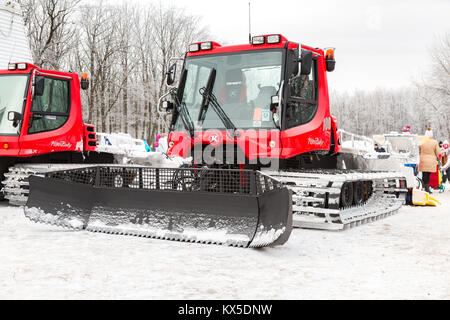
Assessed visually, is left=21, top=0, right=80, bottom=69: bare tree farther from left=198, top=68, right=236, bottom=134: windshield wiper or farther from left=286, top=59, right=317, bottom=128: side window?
left=286, top=59, right=317, bottom=128: side window

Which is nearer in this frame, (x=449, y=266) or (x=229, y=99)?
(x=449, y=266)

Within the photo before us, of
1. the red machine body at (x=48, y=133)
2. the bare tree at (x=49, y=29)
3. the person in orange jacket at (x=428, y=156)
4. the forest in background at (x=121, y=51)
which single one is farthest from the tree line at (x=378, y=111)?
the red machine body at (x=48, y=133)

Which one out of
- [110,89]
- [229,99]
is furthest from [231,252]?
[110,89]

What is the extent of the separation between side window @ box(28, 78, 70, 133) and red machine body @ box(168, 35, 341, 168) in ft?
8.85

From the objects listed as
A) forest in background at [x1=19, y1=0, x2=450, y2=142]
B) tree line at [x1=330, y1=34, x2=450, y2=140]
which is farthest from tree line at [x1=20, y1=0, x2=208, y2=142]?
tree line at [x1=330, y1=34, x2=450, y2=140]

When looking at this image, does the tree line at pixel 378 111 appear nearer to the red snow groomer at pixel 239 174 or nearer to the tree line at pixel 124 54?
the tree line at pixel 124 54

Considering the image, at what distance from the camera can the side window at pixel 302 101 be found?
24.1ft

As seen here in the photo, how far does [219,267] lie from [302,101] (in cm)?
356

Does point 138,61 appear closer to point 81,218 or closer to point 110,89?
point 110,89

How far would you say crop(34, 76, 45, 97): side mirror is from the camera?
8852 mm

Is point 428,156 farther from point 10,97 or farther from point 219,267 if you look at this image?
point 219,267
